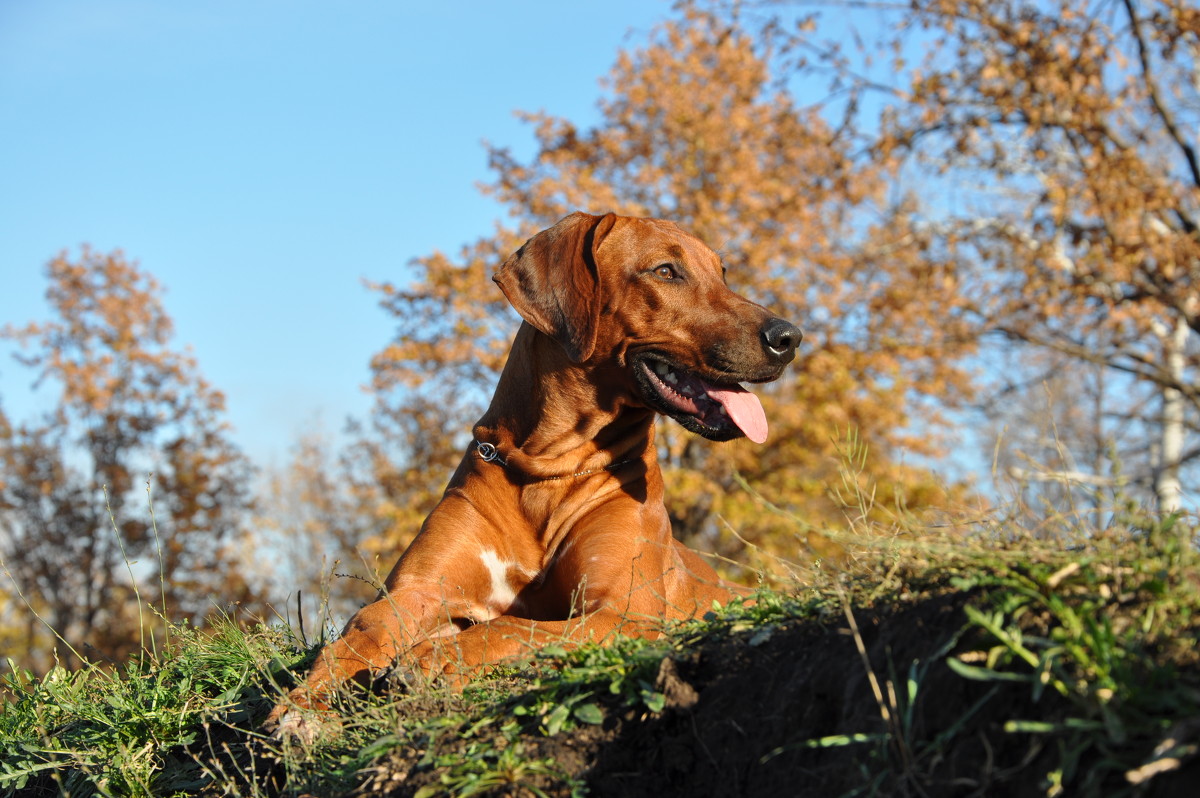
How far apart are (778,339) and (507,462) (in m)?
1.31

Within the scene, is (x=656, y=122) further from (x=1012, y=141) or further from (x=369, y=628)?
(x=369, y=628)

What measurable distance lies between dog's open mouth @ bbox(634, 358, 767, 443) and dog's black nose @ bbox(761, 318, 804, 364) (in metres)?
0.21

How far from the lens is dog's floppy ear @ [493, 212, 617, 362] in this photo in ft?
14.9

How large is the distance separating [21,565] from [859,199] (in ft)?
54.5

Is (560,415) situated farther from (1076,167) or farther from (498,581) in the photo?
(1076,167)

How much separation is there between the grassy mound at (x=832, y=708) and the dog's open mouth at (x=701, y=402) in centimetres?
151

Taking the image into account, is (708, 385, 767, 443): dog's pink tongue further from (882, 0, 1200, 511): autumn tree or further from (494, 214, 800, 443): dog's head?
(882, 0, 1200, 511): autumn tree

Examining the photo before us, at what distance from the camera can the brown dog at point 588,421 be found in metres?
4.29

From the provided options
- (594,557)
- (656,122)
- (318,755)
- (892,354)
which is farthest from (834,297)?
(318,755)

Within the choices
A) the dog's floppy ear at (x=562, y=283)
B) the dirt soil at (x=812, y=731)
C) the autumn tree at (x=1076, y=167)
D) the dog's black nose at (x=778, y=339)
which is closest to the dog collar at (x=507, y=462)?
the dog's floppy ear at (x=562, y=283)

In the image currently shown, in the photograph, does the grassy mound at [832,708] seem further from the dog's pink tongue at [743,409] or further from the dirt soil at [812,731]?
the dog's pink tongue at [743,409]

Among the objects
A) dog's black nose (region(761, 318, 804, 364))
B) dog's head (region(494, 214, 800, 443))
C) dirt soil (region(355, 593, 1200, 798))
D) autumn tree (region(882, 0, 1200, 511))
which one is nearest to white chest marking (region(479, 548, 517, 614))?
dog's head (region(494, 214, 800, 443))

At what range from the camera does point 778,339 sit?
4.45 m

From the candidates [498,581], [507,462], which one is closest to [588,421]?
[507,462]
